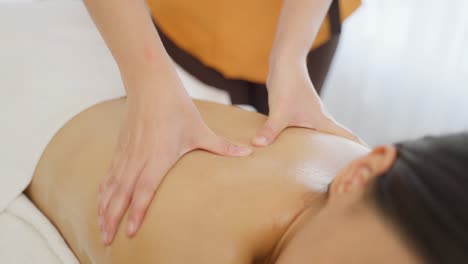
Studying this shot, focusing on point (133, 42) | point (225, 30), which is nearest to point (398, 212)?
point (133, 42)

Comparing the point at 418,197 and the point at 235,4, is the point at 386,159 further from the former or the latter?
the point at 235,4

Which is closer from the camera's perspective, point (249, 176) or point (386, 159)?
point (386, 159)

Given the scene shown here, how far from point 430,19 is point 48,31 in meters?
1.57

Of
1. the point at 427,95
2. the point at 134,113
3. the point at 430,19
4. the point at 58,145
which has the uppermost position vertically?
the point at 134,113

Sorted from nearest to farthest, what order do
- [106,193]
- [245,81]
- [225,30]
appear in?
[106,193]
[225,30]
[245,81]

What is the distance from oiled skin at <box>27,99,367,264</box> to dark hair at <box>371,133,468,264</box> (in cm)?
23

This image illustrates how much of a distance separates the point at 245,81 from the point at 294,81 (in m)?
0.31

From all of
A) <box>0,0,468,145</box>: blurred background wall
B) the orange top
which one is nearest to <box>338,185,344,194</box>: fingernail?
the orange top

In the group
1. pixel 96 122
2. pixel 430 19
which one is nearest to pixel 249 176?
pixel 96 122

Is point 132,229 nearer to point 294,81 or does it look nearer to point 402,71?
point 294,81

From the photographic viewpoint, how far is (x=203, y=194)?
0.82 metres

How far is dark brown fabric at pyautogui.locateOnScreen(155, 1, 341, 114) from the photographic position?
130 cm

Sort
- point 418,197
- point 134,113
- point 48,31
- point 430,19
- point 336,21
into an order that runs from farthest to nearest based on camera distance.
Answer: point 430,19 → point 336,21 → point 48,31 → point 134,113 → point 418,197

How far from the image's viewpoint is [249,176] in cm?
85
